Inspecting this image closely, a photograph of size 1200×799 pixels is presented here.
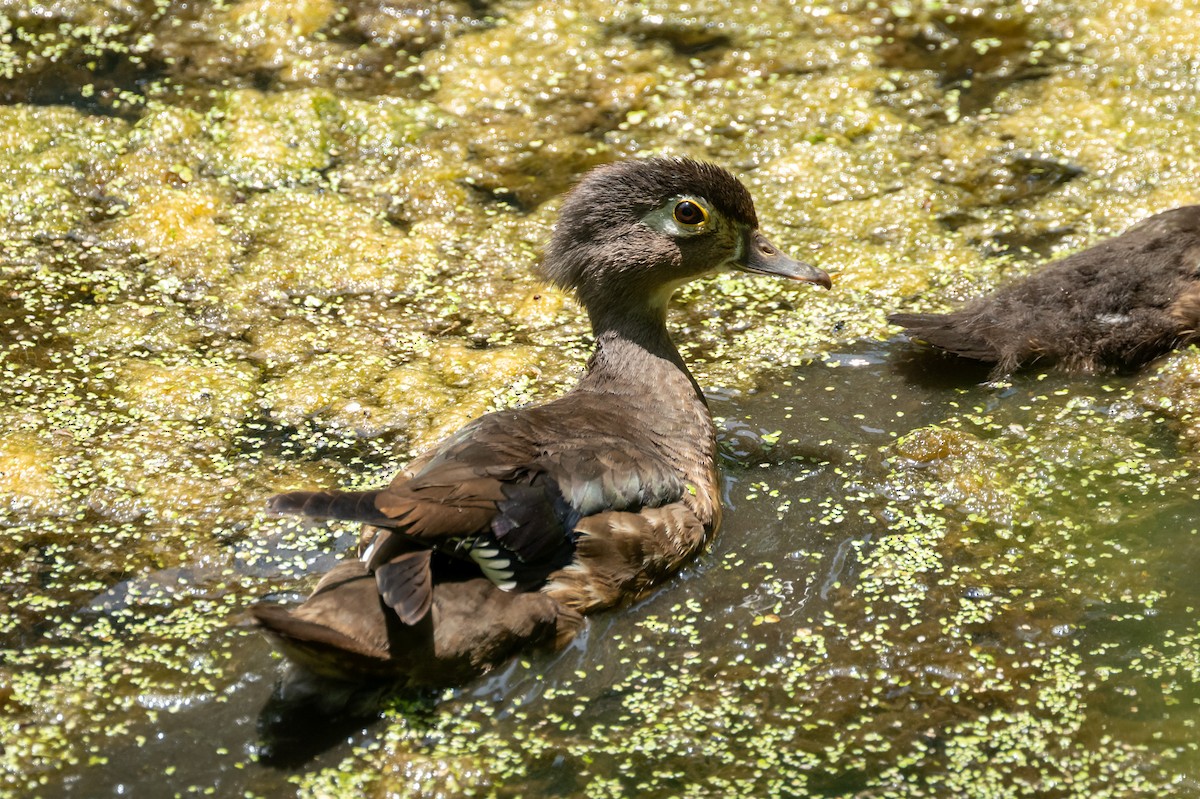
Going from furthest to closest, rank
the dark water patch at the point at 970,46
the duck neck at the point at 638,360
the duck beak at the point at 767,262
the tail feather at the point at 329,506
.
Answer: the dark water patch at the point at 970,46 → the duck beak at the point at 767,262 → the duck neck at the point at 638,360 → the tail feather at the point at 329,506

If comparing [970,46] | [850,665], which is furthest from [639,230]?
[970,46]

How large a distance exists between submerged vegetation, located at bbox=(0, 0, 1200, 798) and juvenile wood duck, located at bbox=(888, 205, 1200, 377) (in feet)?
0.48

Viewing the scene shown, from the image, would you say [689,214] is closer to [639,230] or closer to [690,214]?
[690,214]

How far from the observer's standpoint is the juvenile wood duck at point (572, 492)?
3.26 metres

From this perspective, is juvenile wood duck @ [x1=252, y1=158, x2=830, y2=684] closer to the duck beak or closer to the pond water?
the duck beak

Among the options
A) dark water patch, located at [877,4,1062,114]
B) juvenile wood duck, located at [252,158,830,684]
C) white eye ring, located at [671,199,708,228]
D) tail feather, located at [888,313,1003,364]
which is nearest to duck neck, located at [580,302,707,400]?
juvenile wood duck, located at [252,158,830,684]

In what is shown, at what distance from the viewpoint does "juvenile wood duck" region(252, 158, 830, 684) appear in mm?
3262

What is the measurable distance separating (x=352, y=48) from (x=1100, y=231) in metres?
3.89

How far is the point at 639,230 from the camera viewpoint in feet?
14.7

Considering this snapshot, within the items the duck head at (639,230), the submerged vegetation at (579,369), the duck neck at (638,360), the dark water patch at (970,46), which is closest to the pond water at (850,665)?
the submerged vegetation at (579,369)

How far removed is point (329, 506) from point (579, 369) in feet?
6.31

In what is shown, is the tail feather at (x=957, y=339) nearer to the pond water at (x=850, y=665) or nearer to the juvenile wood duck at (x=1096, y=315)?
the juvenile wood duck at (x=1096, y=315)

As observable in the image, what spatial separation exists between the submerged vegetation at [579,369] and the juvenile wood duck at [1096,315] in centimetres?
15

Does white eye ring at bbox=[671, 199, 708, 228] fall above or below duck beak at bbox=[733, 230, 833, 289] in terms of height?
above
